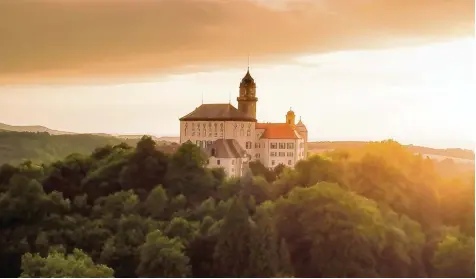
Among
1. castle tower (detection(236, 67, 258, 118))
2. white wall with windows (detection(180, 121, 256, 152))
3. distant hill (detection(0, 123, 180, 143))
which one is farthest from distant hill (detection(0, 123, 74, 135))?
castle tower (detection(236, 67, 258, 118))

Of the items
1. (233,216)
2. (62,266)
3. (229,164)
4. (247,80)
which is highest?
(247,80)

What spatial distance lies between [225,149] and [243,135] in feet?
0.44

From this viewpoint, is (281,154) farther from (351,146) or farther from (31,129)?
(31,129)

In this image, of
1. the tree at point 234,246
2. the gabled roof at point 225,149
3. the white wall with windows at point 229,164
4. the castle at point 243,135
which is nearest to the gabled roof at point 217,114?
the castle at point 243,135

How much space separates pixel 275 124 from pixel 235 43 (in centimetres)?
53

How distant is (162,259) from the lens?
339cm

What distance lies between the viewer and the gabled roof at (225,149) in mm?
3625

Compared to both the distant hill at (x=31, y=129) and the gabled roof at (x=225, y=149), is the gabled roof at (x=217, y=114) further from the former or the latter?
the distant hill at (x=31, y=129)

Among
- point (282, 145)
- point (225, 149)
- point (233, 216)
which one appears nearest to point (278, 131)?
point (282, 145)

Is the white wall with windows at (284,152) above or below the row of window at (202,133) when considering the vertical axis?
below

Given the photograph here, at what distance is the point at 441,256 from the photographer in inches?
132

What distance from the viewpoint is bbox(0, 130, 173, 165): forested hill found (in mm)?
3625

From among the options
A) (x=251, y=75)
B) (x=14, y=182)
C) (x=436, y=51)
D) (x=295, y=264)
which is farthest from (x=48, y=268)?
(x=436, y=51)

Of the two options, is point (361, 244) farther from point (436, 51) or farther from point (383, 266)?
point (436, 51)
